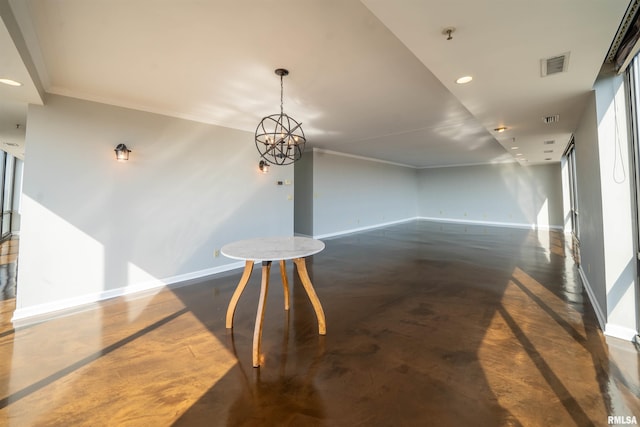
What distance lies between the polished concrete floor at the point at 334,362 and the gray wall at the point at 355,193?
13.6 ft

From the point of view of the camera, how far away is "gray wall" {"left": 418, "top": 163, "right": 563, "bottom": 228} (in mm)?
9172

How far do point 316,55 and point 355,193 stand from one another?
21.0 ft

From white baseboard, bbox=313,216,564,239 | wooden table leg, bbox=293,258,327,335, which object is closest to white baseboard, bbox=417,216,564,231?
white baseboard, bbox=313,216,564,239

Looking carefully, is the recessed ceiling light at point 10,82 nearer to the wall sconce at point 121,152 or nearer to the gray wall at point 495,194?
the wall sconce at point 121,152

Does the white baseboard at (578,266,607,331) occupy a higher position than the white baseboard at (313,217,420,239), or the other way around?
the white baseboard at (313,217,420,239)

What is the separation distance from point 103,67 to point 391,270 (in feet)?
15.3

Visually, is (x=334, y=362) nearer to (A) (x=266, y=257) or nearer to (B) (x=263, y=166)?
(A) (x=266, y=257)

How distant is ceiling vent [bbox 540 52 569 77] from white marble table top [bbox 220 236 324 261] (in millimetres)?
2370

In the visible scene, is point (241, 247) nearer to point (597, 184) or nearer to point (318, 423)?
point (318, 423)

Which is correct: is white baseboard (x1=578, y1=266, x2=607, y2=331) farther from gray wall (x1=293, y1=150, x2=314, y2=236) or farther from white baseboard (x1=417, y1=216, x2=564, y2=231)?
white baseboard (x1=417, y1=216, x2=564, y2=231)

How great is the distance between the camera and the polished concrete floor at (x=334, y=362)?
5.17ft

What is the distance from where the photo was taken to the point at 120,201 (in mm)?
3518

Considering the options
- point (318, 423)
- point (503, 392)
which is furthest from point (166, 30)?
point (503, 392)

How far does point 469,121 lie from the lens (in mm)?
4523
